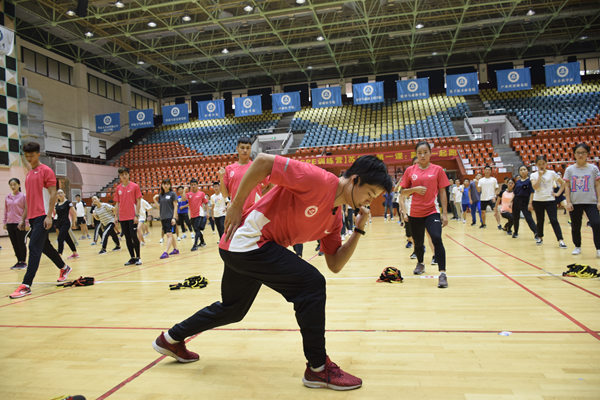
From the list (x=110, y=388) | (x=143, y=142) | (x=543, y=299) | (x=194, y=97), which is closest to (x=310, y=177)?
(x=110, y=388)

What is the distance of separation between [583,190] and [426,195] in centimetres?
283

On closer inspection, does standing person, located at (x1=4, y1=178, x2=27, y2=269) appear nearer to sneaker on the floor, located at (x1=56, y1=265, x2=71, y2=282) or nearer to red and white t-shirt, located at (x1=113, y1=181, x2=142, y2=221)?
red and white t-shirt, located at (x1=113, y1=181, x2=142, y2=221)

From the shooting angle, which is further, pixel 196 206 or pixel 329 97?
pixel 329 97

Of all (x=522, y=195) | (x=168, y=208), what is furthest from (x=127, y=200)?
(x=522, y=195)

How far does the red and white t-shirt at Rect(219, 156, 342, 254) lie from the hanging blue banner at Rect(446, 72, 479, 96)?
2307 cm

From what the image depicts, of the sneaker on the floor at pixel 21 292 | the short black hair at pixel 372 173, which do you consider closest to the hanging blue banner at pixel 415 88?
the sneaker on the floor at pixel 21 292

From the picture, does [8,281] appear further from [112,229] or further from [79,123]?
[79,123]

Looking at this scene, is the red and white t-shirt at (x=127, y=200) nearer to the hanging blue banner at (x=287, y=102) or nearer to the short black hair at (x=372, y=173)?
the short black hair at (x=372, y=173)

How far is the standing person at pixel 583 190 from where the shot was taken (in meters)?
5.42

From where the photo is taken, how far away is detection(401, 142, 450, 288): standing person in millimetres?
4434

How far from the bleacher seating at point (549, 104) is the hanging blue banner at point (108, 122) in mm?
23162

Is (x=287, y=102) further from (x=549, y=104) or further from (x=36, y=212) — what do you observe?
(x=36, y=212)

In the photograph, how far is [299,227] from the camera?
195cm

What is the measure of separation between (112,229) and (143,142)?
Result: 20.9 meters
